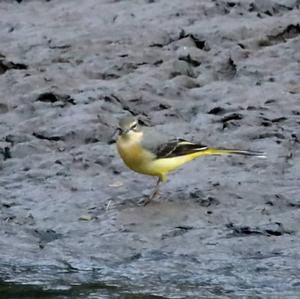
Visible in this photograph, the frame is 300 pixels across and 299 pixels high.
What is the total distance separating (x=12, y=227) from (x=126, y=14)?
5.55 meters

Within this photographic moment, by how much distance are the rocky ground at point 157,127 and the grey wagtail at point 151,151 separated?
266mm

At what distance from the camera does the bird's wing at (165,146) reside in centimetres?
947

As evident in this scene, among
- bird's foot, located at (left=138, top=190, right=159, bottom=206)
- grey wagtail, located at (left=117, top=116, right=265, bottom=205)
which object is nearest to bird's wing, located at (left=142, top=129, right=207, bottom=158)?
grey wagtail, located at (left=117, top=116, right=265, bottom=205)

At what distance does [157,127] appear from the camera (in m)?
11.2

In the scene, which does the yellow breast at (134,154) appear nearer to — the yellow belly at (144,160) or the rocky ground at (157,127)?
the yellow belly at (144,160)

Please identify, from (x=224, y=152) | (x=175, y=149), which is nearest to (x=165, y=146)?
(x=175, y=149)

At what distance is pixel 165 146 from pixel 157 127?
5.59ft

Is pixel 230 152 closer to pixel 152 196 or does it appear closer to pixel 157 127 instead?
pixel 152 196

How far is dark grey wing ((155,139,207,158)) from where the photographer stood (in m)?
9.50

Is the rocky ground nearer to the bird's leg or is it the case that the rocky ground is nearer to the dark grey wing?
the bird's leg

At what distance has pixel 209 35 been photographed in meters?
13.4

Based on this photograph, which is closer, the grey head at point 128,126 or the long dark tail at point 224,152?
the grey head at point 128,126

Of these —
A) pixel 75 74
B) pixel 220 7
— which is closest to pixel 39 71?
pixel 75 74

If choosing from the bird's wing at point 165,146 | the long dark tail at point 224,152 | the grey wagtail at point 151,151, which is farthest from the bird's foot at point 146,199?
the long dark tail at point 224,152
